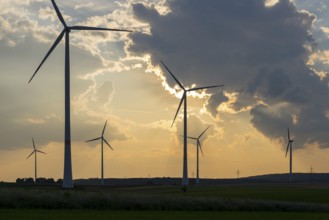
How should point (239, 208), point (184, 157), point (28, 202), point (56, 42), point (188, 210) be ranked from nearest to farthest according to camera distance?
1. point (28, 202)
2. point (188, 210)
3. point (239, 208)
4. point (56, 42)
5. point (184, 157)

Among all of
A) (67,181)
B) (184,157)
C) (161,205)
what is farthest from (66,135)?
(184,157)

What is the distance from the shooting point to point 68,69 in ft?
313

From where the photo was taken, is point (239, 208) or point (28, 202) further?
point (239, 208)

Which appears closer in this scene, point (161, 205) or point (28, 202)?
point (28, 202)

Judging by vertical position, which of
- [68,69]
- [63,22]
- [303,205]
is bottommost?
[303,205]

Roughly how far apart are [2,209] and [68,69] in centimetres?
4562

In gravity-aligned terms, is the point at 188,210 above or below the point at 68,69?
below

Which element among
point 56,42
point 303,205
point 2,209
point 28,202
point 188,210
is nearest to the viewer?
point 2,209

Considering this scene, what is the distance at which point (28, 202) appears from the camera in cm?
5575

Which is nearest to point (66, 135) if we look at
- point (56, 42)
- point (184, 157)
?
point (56, 42)

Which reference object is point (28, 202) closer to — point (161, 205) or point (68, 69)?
point (161, 205)

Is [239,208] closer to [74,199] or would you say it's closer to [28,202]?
[74,199]

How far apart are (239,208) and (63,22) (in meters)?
51.6

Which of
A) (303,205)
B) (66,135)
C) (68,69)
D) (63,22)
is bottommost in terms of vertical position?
(303,205)
